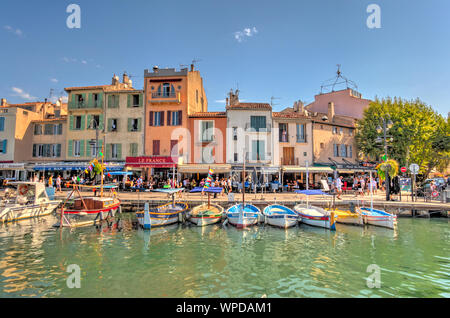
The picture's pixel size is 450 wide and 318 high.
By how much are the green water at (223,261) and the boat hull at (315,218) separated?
0.82 m

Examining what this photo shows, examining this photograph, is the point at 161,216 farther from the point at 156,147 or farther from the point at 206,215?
the point at 156,147

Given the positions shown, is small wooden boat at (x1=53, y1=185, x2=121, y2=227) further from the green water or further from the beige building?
the beige building

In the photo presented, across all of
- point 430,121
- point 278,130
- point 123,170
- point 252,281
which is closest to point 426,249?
point 252,281

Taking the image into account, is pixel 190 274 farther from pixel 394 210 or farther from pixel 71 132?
pixel 71 132

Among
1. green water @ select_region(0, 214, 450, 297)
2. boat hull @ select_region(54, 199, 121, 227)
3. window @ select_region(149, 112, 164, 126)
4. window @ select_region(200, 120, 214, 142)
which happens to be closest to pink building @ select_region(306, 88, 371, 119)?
window @ select_region(200, 120, 214, 142)

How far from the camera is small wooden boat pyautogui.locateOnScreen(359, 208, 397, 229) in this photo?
1574 centimetres

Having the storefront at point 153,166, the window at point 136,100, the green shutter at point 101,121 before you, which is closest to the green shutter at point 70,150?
the green shutter at point 101,121

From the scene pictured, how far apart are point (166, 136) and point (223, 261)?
21697mm

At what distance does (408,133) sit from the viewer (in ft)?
91.3

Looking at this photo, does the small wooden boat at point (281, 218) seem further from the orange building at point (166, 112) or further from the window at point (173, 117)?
the window at point (173, 117)

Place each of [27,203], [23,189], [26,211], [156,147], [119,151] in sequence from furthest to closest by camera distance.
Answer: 1. [119,151]
2. [156,147]
3. [23,189]
4. [27,203]
5. [26,211]

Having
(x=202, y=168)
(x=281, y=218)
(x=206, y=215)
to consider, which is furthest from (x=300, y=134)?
(x=206, y=215)

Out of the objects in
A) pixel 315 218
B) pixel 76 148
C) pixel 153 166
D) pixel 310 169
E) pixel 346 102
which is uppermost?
pixel 346 102
